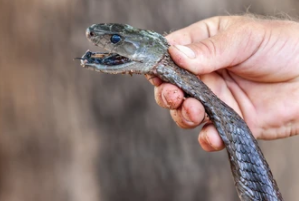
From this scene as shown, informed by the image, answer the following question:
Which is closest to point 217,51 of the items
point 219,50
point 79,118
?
point 219,50

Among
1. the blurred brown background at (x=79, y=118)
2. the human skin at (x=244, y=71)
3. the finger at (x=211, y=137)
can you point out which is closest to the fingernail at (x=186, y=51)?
the human skin at (x=244, y=71)

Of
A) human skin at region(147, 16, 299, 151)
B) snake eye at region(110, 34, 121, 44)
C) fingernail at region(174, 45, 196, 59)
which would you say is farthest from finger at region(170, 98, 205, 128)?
snake eye at region(110, 34, 121, 44)

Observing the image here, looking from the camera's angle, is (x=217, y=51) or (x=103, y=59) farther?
(x=217, y=51)

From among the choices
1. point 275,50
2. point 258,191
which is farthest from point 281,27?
point 258,191

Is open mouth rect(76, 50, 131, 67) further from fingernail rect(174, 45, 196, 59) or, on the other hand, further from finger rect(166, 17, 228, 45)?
finger rect(166, 17, 228, 45)

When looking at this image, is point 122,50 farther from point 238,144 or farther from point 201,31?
point 201,31

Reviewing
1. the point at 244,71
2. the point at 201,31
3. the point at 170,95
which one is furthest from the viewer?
the point at 201,31
